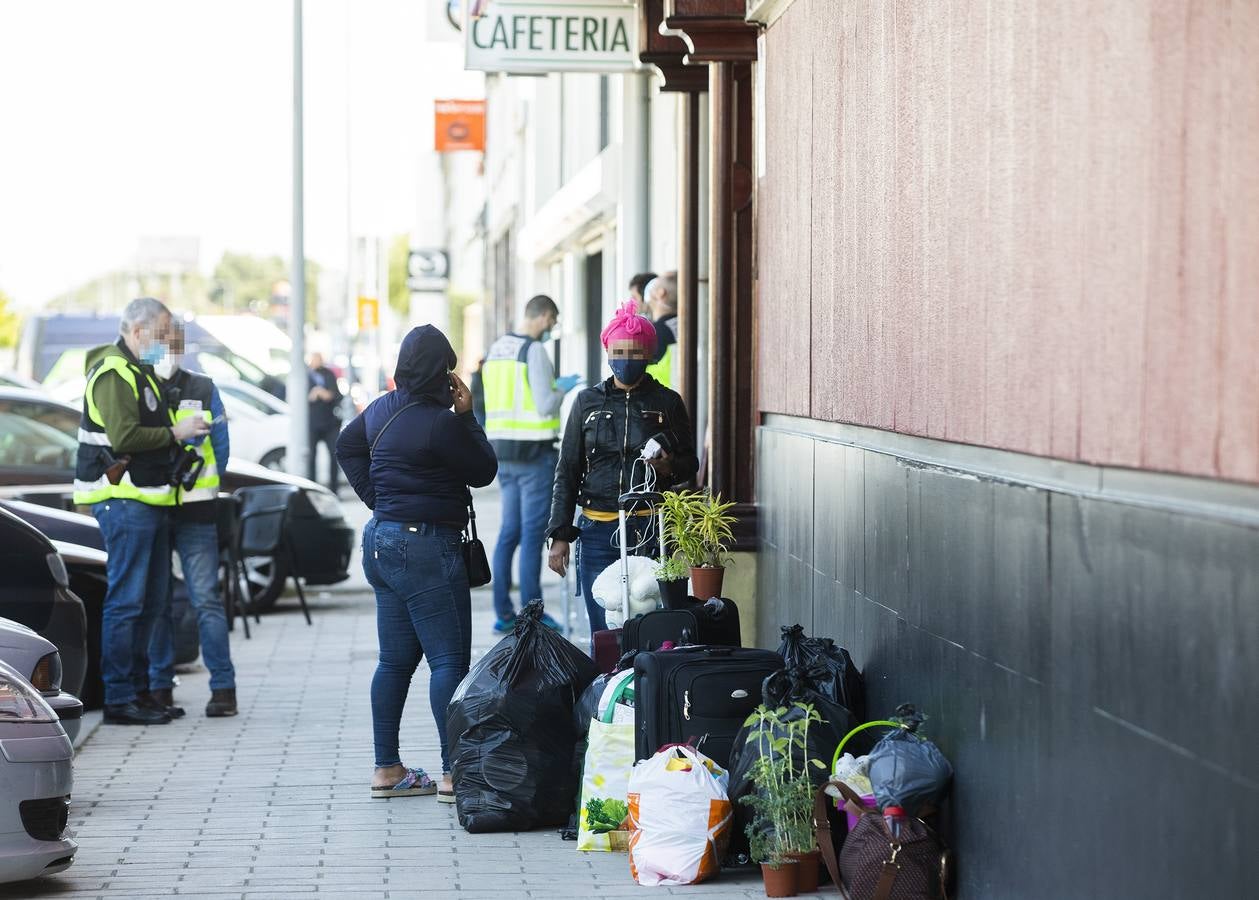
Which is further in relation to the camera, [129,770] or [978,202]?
[129,770]

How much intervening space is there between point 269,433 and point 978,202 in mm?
19493

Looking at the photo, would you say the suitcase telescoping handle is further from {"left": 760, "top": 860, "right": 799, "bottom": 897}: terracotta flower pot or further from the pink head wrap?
{"left": 760, "top": 860, "right": 799, "bottom": 897}: terracotta flower pot

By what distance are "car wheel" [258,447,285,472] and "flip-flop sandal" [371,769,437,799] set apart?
1657 centimetres

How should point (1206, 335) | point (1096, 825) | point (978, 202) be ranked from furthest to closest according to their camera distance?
point (978, 202) < point (1096, 825) < point (1206, 335)

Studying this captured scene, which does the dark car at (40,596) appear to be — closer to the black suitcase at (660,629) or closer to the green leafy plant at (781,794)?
the black suitcase at (660,629)

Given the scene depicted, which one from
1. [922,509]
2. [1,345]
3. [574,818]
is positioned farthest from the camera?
[1,345]

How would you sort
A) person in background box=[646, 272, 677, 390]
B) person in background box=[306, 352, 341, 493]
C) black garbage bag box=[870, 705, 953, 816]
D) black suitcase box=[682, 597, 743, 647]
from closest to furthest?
black garbage bag box=[870, 705, 953, 816] < black suitcase box=[682, 597, 743, 647] < person in background box=[646, 272, 677, 390] < person in background box=[306, 352, 341, 493]

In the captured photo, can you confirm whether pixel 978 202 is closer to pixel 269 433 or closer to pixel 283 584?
pixel 283 584

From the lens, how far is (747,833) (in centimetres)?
613

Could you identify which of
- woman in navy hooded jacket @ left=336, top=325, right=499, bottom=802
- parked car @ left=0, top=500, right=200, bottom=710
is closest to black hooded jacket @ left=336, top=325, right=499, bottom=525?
woman in navy hooded jacket @ left=336, top=325, right=499, bottom=802

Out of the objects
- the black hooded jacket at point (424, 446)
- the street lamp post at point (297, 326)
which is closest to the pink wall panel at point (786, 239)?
the black hooded jacket at point (424, 446)

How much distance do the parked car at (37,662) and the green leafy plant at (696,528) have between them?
9.18ft

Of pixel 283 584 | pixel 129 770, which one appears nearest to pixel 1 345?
pixel 283 584

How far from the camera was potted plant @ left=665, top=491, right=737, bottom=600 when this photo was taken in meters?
8.78
